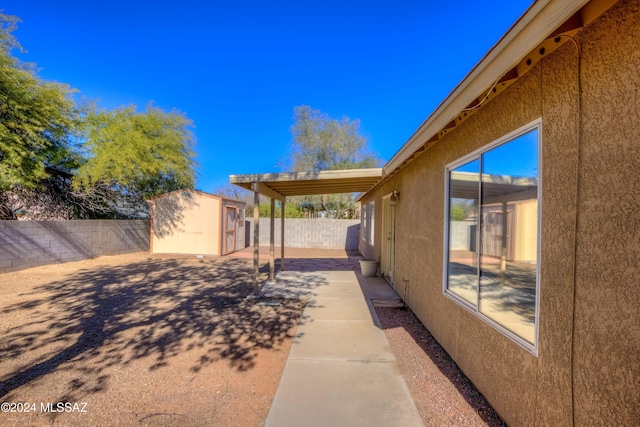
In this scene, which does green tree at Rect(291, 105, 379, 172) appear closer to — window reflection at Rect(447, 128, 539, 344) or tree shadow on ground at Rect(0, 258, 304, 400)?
tree shadow on ground at Rect(0, 258, 304, 400)

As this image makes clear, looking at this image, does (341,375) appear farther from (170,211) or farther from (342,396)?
(170,211)

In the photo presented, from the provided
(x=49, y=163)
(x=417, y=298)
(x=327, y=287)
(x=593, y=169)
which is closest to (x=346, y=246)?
(x=327, y=287)

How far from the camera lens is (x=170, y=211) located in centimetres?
1396

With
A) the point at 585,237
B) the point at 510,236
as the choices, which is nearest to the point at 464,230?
the point at 510,236

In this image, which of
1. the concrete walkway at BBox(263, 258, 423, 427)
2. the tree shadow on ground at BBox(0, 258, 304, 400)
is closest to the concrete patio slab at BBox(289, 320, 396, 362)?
the concrete walkway at BBox(263, 258, 423, 427)

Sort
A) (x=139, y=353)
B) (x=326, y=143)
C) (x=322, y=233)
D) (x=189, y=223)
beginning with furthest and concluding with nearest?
(x=326, y=143) → (x=322, y=233) → (x=189, y=223) → (x=139, y=353)

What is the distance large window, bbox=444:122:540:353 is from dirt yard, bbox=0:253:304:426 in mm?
2237

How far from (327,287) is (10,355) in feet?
17.4

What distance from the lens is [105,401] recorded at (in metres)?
2.79

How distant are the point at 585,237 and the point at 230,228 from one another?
47.4 ft

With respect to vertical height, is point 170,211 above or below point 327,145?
below

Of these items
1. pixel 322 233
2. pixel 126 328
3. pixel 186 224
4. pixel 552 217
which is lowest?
pixel 126 328

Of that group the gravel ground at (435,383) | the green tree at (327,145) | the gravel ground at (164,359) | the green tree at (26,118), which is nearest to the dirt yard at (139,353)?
the gravel ground at (164,359)

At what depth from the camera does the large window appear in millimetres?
2398
